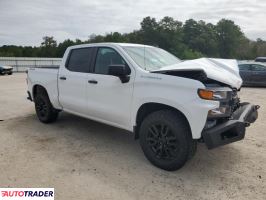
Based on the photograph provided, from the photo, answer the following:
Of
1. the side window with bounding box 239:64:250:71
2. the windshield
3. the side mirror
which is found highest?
the windshield

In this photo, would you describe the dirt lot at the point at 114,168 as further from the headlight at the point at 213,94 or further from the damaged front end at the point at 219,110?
the headlight at the point at 213,94

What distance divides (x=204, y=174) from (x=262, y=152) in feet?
4.68

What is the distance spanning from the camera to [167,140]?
3.94 m

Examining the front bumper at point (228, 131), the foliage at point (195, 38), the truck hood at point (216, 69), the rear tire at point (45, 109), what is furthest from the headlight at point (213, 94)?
the foliage at point (195, 38)

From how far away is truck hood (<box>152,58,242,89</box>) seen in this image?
12.6ft

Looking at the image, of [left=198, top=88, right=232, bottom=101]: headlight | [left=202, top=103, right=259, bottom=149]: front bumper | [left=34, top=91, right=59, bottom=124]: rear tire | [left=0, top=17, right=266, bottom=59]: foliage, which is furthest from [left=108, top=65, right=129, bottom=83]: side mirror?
[left=0, top=17, right=266, bottom=59]: foliage

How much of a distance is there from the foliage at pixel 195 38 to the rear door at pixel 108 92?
49.0m

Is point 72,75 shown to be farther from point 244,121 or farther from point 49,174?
point 244,121

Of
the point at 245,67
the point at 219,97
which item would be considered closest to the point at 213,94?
the point at 219,97

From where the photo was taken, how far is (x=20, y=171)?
3.96 metres

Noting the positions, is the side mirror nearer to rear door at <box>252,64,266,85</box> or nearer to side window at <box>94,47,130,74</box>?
side window at <box>94,47,130,74</box>

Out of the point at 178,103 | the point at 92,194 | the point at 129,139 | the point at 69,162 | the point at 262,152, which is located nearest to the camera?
the point at 92,194

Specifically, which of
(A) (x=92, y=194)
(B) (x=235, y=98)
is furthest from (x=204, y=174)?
(A) (x=92, y=194)

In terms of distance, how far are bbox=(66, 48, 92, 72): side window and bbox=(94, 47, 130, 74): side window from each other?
26cm
